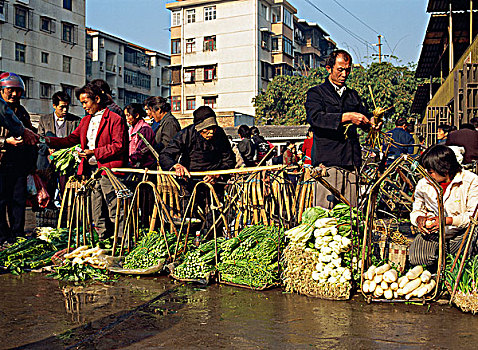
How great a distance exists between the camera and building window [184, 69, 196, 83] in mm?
47625

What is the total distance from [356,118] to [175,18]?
47381 mm

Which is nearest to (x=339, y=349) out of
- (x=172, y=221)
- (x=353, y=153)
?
(x=353, y=153)

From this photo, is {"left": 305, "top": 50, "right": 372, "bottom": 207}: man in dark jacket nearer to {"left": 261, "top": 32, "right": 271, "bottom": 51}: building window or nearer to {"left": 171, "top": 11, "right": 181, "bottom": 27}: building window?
{"left": 261, "top": 32, "right": 271, "bottom": 51}: building window

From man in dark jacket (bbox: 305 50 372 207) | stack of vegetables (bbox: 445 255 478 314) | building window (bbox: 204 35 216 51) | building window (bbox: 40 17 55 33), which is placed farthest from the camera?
building window (bbox: 204 35 216 51)

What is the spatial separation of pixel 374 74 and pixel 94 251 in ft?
115

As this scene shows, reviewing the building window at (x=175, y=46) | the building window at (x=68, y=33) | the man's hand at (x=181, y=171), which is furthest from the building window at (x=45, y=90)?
the man's hand at (x=181, y=171)

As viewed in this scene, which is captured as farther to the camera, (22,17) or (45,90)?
(45,90)

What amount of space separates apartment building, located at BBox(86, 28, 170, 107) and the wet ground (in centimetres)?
4477

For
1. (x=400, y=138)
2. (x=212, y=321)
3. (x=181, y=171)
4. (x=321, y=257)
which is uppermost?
(x=400, y=138)

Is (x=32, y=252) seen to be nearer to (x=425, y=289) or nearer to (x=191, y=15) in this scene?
(x=425, y=289)

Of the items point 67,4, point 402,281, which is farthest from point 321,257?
point 67,4

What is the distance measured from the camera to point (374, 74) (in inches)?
1496

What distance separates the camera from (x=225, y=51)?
152 ft

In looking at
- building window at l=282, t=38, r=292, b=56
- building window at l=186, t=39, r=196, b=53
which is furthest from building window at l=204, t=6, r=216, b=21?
building window at l=282, t=38, r=292, b=56
